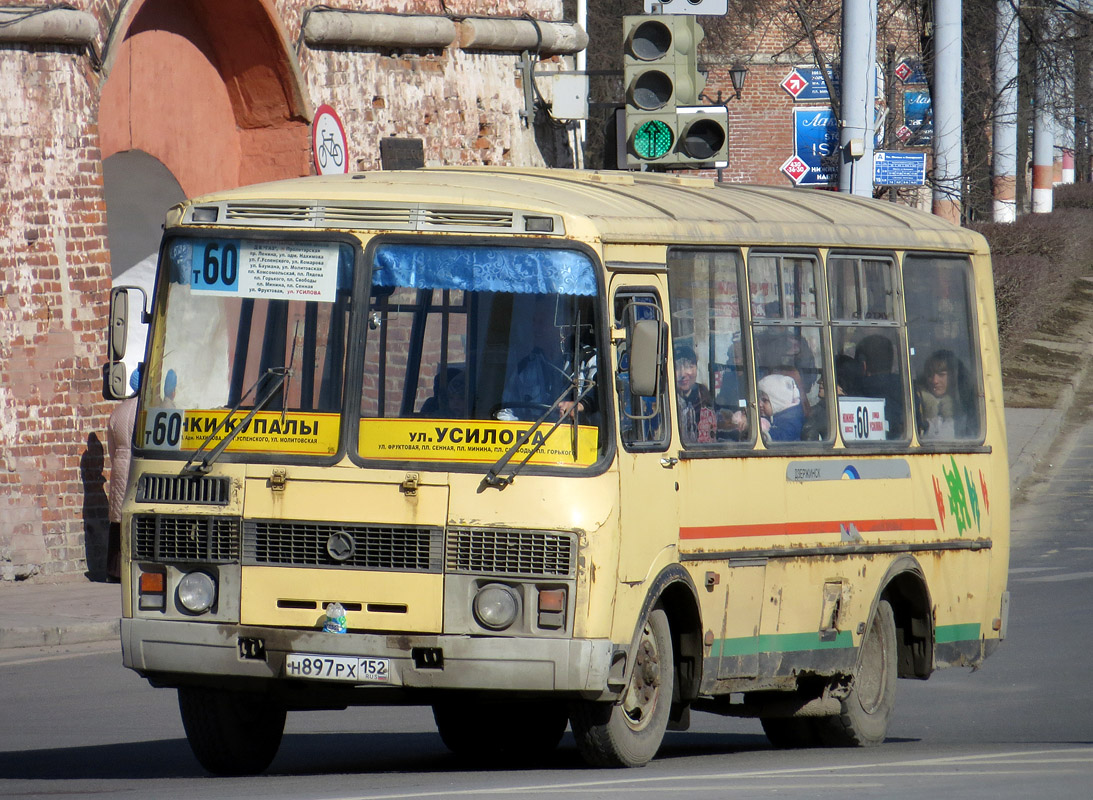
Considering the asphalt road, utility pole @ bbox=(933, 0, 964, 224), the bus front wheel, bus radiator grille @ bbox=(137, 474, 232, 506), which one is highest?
utility pole @ bbox=(933, 0, 964, 224)

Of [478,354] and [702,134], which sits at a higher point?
[702,134]

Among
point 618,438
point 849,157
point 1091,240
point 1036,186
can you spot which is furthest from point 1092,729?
point 1036,186

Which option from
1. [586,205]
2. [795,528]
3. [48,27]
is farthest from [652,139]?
[586,205]

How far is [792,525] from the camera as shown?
8.68 m

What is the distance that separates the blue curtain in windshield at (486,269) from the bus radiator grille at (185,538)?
3.75 feet

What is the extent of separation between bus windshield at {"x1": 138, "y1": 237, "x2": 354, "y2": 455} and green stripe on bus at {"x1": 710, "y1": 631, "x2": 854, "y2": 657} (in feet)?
6.75

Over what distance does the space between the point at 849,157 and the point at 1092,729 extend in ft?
26.6

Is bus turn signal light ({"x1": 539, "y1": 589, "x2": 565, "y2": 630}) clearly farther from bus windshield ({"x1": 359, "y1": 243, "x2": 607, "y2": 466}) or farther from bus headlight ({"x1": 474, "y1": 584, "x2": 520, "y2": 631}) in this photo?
bus windshield ({"x1": 359, "y1": 243, "x2": 607, "y2": 466})

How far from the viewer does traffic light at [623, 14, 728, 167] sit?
45.6ft

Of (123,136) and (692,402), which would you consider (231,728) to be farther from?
(123,136)

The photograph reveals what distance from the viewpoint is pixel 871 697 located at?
9.80 meters

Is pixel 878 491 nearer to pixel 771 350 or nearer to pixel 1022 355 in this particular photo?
pixel 771 350

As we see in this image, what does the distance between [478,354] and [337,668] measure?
1.32 m

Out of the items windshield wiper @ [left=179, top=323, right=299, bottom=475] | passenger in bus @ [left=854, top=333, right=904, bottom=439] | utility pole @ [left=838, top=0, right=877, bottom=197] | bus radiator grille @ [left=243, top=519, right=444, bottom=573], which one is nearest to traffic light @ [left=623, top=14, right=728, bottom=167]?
utility pole @ [left=838, top=0, right=877, bottom=197]
